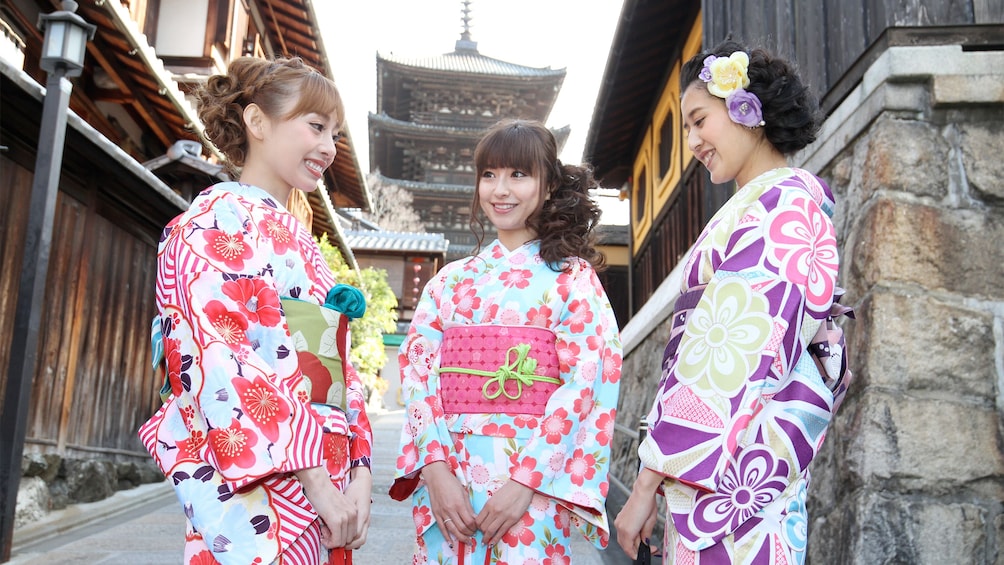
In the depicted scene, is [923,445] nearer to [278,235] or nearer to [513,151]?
[513,151]

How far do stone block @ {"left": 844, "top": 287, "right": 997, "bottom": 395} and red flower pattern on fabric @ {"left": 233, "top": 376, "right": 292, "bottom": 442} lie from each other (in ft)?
7.26

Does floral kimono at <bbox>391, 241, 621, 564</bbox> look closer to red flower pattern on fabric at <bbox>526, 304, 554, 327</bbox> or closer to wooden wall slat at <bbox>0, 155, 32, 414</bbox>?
red flower pattern on fabric at <bbox>526, 304, 554, 327</bbox>

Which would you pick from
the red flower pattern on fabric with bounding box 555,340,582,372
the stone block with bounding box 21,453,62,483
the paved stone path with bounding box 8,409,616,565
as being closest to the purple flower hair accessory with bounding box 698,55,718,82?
the red flower pattern on fabric with bounding box 555,340,582,372

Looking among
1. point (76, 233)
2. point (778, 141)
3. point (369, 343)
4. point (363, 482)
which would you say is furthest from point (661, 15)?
point (369, 343)

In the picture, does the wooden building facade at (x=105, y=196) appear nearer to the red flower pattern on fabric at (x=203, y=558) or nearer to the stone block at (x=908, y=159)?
the red flower pattern on fabric at (x=203, y=558)

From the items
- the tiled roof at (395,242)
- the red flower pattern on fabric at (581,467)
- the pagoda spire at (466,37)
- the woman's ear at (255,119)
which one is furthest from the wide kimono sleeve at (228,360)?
the pagoda spire at (466,37)

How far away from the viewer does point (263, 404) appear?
173 cm

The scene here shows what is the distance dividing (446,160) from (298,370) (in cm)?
2831

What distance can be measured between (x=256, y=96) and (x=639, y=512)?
142cm

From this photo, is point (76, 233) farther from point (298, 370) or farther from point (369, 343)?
point (369, 343)

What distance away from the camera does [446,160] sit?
29.8 metres

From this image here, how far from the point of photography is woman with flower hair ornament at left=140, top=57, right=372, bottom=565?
5.64ft

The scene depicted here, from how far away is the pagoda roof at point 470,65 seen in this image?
1137 inches

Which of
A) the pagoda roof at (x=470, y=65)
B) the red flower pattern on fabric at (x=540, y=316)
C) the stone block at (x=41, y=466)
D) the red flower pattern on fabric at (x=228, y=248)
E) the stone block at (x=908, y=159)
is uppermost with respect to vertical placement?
the pagoda roof at (x=470, y=65)
